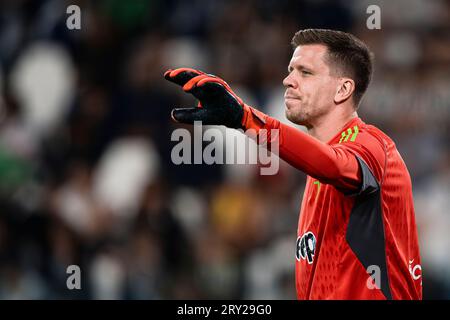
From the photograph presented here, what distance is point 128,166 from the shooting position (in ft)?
24.8

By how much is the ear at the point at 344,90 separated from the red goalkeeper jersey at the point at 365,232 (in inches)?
4.5

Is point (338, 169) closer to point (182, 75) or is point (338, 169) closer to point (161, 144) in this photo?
point (182, 75)

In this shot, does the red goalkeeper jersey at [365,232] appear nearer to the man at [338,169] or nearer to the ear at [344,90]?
the man at [338,169]

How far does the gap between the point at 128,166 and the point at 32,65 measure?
4.62ft

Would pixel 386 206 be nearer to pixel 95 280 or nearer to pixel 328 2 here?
pixel 95 280

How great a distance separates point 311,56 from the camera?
155 inches

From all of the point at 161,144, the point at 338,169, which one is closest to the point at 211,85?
the point at 338,169

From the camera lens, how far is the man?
10.8 feet

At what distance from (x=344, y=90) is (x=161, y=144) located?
3617 millimetres

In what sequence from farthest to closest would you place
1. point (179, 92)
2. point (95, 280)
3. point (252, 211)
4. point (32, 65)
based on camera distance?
point (32, 65)
point (179, 92)
point (252, 211)
point (95, 280)

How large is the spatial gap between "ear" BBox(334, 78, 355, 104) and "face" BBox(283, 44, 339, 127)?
2cm

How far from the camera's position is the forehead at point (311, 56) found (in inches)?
155

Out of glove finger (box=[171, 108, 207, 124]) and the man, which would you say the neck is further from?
glove finger (box=[171, 108, 207, 124])
